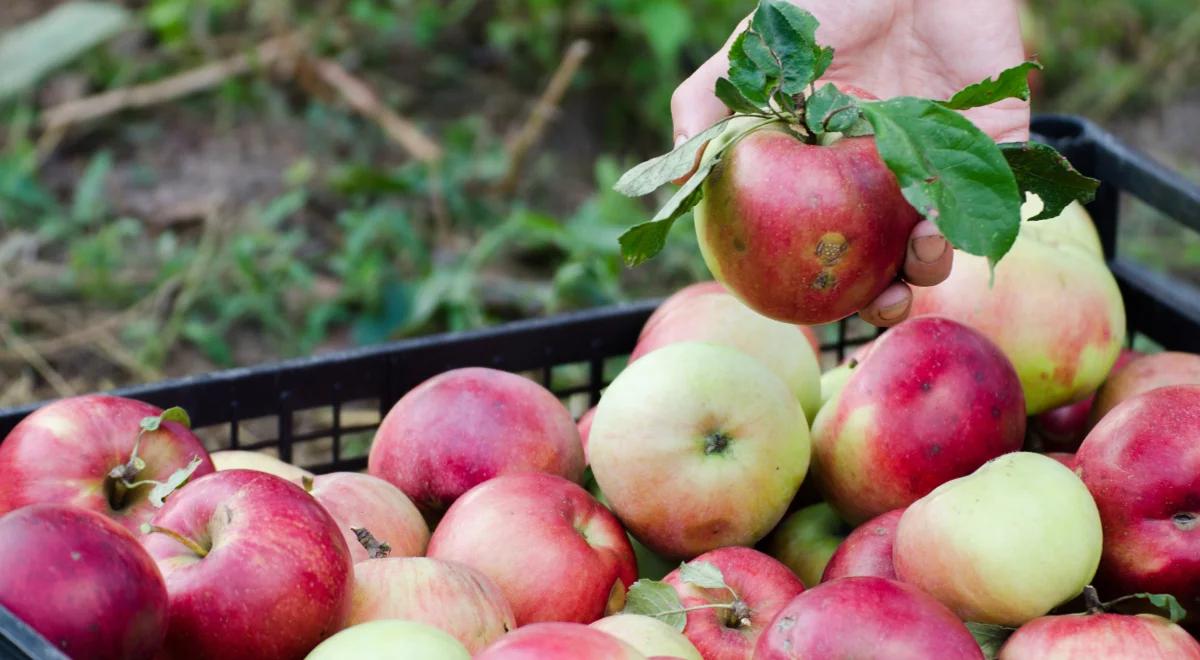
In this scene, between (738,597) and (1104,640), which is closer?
(1104,640)

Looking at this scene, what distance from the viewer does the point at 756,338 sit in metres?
1.69

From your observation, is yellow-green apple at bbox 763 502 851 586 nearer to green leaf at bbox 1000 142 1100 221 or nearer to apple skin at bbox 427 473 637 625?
apple skin at bbox 427 473 637 625

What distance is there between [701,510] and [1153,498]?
17.1 inches

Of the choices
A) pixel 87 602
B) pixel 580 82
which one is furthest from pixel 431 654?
pixel 580 82

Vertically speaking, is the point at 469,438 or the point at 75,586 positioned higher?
the point at 75,586

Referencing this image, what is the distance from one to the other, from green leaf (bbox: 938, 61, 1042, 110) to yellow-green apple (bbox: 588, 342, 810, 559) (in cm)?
40

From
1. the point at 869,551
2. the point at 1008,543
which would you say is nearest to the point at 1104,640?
the point at 1008,543

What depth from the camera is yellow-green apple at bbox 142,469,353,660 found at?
114 centimetres

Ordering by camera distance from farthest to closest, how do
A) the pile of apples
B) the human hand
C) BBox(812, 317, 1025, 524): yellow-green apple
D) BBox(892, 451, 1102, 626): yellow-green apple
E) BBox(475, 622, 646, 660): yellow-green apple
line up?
the human hand < BBox(812, 317, 1025, 524): yellow-green apple < BBox(892, 451, 1102, 626): yellow-green apple < the pile of apples < BBox(475, 622, 646, 660): yellow-green apple

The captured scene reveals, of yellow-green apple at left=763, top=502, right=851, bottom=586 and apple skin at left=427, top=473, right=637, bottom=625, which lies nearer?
apple skin at left=427, top=473, right=637, bottom=625

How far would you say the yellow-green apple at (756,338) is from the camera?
5.50 ft

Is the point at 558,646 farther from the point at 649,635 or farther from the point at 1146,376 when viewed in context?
the point at 1146,376

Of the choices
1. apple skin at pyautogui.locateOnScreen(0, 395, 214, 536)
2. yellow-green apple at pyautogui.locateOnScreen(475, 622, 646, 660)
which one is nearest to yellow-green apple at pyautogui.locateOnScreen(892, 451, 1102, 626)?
yellow-green apple at pyautogui.locateOnScreen(475, 622, 646, 660)

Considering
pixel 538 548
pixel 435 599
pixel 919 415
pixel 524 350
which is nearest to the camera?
pixel 435 599
